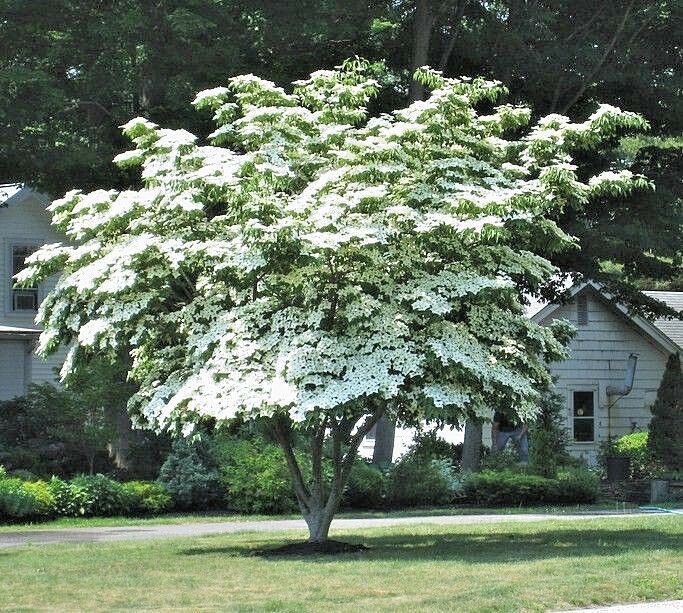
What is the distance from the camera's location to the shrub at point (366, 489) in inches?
966

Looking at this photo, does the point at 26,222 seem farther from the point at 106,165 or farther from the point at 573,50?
the point at 573,50

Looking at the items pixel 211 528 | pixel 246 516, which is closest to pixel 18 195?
pixel 246 516

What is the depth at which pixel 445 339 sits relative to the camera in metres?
14.9

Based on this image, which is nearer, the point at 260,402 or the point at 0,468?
the point at 260,402

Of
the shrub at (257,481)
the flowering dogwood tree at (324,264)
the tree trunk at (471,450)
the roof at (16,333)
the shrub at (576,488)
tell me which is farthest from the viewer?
the roof at (16,333)

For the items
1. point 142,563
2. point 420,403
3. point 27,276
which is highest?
point 27,276

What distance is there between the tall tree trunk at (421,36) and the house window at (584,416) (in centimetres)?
1155

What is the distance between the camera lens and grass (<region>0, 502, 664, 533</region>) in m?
21.6

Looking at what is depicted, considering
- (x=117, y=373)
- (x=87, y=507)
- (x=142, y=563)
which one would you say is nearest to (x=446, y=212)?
(x=142, y=563)

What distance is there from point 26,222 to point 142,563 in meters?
22.3

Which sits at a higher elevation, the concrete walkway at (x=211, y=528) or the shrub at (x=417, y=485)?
the shrub at (x=417, y=485)

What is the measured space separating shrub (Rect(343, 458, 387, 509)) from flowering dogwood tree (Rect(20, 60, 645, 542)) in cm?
824

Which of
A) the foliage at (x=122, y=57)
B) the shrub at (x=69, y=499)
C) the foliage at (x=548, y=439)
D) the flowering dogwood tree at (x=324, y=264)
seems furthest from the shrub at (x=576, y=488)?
the flowering dogwood tree at (x=324, y=264)

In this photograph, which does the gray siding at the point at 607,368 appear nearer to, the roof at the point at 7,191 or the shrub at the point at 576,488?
the shrub at the point at 576,488
